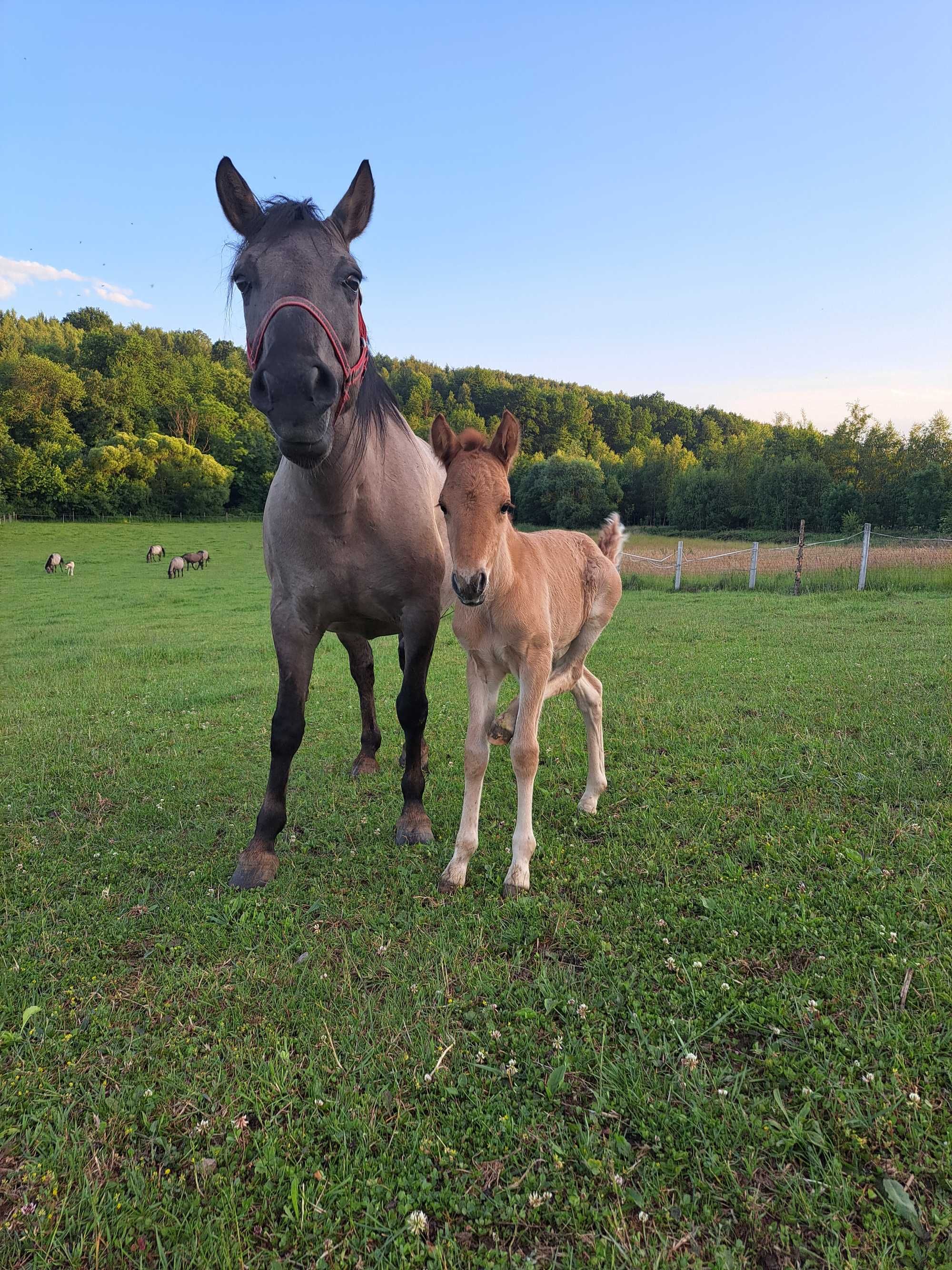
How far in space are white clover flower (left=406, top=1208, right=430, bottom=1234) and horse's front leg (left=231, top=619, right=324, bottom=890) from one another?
8.20 ft

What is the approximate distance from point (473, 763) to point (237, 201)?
3.70 m

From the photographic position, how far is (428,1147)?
2.04 meters

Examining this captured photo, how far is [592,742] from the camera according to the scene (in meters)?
4.72

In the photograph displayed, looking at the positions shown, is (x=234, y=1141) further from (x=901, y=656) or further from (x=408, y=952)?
(x=901, y=656)

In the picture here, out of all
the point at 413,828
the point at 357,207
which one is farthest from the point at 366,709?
the point at 357,207

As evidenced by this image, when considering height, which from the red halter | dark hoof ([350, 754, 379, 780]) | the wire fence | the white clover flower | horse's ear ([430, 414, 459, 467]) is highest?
the red halter

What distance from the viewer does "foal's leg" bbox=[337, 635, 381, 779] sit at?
19.6 feet

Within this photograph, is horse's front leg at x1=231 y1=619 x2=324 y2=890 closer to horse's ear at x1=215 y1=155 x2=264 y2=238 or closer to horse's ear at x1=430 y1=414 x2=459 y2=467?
horse's ear at x1=430 y1=414 x2=459 y2=467

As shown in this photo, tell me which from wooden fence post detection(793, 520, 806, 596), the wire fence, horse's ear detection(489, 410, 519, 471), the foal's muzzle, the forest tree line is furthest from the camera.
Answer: the forest tree line

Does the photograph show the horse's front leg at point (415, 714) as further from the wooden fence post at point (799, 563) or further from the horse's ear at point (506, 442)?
the wooden fence post at point (799, 563)

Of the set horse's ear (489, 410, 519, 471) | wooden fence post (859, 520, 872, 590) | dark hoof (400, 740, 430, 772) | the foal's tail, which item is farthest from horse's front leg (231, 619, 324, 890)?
wooden fence post (859, 520, 872, 590)

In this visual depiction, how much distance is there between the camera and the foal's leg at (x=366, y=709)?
5.96m

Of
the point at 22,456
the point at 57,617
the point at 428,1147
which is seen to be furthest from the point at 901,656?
the point at 22,456

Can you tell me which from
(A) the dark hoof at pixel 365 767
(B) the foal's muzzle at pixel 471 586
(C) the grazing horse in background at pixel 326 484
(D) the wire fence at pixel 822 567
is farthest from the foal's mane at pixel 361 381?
(D) the wire fence at pixel 822 567
